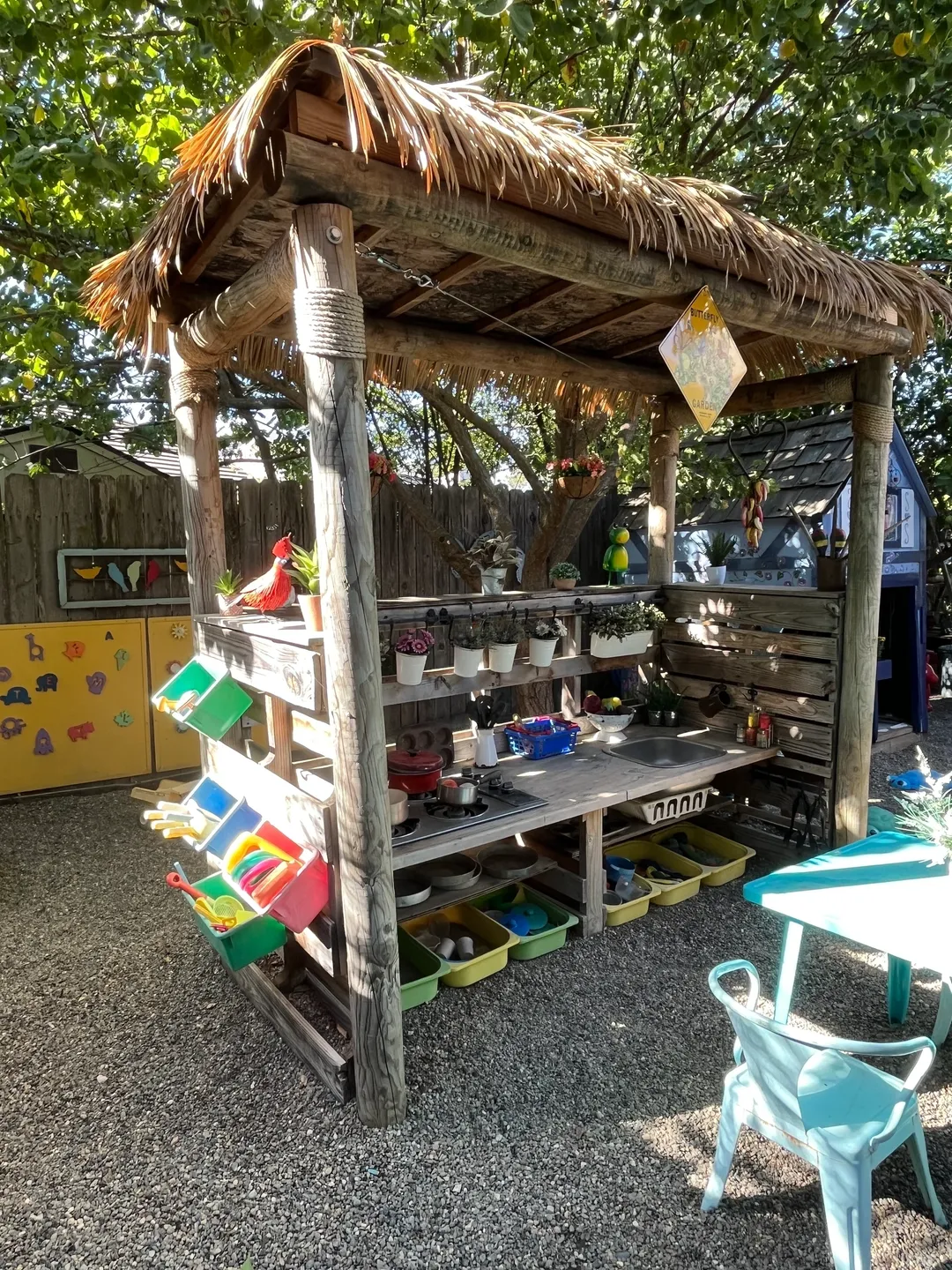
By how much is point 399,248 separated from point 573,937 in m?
3.07

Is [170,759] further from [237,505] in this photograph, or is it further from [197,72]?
[197,72]

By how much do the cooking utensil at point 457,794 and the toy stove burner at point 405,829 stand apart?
0.73 feet

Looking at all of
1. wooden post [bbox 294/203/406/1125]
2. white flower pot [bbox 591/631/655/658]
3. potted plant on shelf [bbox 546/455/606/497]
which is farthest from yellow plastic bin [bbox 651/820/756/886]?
wooden post [bbox 294/203/406/1125]

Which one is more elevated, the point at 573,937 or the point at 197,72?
the point at 197,72

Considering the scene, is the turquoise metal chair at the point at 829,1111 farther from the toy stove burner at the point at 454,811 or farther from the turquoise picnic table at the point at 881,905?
the toy stove burner at the point at 454,811

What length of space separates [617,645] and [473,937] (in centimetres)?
174

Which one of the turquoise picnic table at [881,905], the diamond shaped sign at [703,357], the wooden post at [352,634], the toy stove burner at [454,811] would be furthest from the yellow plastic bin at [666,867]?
the diamond shaped sign at [703,357]

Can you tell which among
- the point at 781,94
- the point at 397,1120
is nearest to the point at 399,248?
the point at 397,1120

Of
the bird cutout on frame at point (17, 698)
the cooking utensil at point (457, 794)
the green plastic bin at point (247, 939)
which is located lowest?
the green plastic bin at point (247, 939)

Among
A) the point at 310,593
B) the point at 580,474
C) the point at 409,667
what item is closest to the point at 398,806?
the point at 409,667

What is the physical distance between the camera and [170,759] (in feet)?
19.4

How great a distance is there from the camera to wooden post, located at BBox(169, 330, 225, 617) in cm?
335

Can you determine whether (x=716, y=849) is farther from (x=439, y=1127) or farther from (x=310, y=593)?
(x=310, y=593)

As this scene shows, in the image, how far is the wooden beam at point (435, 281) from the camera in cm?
287
